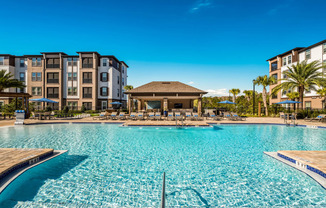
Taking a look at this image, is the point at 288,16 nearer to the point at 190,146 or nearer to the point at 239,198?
the point at 190,146

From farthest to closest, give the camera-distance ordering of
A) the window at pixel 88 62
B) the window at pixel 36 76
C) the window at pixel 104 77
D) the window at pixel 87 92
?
the window at pixel 104 77
the window at pixel 36 76
the window at pixel 87 92
the window at pixel 88 62

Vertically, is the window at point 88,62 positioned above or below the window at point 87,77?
above

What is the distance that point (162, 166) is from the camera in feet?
18.3

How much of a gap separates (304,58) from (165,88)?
2372 centimetres

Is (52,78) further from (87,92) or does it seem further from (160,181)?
(160,181)

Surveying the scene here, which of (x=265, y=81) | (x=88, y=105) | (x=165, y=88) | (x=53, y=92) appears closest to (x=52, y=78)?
(x=53, y=92)

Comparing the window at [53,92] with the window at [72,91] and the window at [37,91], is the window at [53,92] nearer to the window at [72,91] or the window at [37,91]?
the window at [37,91]

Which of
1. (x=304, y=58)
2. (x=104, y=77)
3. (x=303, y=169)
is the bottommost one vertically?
(x=303, y=169)

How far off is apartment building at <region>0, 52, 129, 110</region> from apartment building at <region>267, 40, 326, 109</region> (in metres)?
30.0

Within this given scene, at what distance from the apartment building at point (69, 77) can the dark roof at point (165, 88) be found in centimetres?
1062

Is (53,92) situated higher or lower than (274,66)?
lower

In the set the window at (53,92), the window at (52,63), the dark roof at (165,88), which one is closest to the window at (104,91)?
the window at (53,92)

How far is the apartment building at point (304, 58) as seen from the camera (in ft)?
76.9

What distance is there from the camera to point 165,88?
24.3 metres
